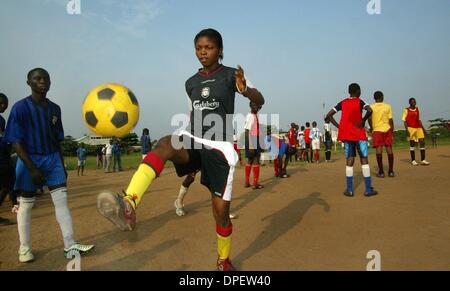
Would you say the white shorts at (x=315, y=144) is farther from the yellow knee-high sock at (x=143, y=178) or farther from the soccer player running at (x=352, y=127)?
the yellow knee-high sock at (x=143, y=178)

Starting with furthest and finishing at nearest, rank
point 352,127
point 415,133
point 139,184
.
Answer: point 415,133 → point 352,127 → point 139,184

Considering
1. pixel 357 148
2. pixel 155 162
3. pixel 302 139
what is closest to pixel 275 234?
pixel 155 162

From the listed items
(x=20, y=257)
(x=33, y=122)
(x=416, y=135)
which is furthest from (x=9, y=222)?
(x=416, y=135)

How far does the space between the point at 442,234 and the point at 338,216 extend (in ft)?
4.81

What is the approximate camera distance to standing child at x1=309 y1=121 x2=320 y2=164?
55.1 feet

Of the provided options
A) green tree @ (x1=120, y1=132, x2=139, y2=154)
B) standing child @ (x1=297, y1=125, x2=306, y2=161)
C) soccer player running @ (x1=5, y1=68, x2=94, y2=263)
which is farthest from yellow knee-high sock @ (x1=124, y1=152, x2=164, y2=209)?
green tree @ (x1=120, y1=132, x2=139, y2=154)

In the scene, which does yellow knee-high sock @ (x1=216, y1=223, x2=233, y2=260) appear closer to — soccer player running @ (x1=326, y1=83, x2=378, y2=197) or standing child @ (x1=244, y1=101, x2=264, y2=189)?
soccer player running @ (x1=326, y1=83, x2=378, y2=197)

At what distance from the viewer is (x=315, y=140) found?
16953mm

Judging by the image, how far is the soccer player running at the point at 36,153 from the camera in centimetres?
370

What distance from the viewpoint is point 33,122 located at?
3.80 meters

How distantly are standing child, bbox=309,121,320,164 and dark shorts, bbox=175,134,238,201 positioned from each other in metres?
14.2

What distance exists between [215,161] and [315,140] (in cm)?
1463

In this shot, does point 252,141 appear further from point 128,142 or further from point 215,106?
point 128,142
